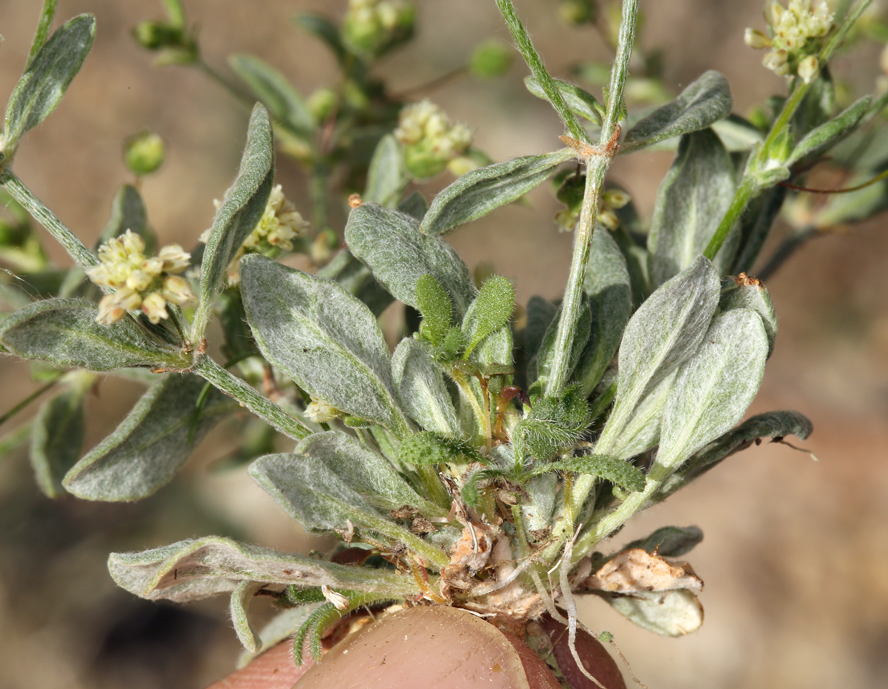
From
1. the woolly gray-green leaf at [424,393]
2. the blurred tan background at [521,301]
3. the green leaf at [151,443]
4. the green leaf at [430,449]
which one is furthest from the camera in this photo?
the blurred tan background at [521,301]

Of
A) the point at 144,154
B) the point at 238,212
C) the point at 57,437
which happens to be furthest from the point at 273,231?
the point at 144,154

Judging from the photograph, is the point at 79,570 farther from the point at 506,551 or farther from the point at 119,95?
the point at 506,551

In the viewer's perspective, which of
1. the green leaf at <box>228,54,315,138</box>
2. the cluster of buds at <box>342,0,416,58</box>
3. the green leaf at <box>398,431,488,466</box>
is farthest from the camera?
the green leaf at <box>228,54,315,138</box>

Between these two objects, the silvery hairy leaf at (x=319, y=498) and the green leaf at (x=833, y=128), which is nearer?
the silvery hairy leaf at (x=319, y=498)

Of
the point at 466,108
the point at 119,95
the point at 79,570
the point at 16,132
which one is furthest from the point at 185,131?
the point at 16,132

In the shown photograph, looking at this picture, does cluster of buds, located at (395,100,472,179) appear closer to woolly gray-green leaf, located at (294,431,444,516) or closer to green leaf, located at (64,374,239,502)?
green leaf, located at (64,374,239,502)

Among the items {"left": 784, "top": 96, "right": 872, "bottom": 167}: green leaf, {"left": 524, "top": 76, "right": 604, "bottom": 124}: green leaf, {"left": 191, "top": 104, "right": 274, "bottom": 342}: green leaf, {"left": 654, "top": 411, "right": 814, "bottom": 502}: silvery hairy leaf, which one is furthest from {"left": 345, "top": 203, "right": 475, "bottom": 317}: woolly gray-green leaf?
{"left": 784, "top": 96, "right": 872, "bottom": 167}: green leaf

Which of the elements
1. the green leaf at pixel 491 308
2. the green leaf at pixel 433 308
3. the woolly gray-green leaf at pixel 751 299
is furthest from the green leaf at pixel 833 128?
the green leaf at pixel 433 308

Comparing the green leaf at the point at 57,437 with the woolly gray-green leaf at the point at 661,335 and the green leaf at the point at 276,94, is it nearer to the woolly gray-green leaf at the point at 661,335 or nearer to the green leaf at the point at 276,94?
the green leaf at the point at 276,94
